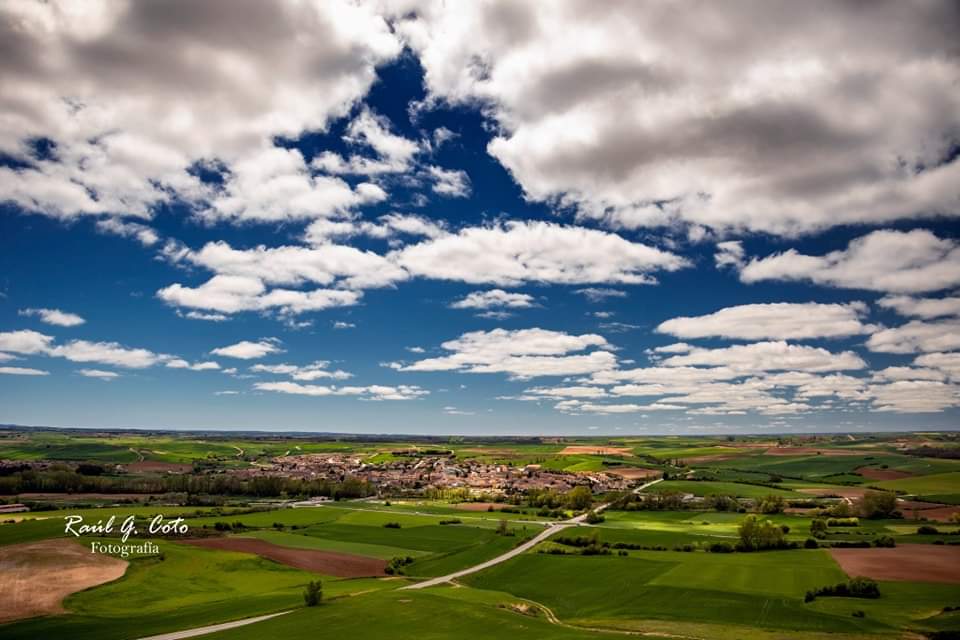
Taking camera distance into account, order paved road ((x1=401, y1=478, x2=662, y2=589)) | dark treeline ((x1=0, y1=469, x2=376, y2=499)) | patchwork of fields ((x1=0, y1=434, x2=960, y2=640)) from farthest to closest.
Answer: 1. dark treeline ((x1=0, y1=469, x2=376, y2=499))
2. paved road ((x1=401, y1=478, x2=662, y2=589))
3. patchwork of fields ((x1=0, y1=434, x2=960, y2=640))

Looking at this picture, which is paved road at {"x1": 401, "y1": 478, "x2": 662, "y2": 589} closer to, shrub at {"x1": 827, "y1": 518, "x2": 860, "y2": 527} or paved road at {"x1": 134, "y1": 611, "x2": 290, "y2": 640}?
paved road at {"x1": 134, "y1": 611, "x2": 290, "y2": 640}

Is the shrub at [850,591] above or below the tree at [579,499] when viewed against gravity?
above

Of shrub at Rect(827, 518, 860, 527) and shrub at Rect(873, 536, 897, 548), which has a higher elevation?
shrub at Rect(873, 536, 897, 548)

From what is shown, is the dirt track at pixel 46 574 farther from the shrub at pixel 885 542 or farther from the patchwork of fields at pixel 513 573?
the shrub at pixel 885 542

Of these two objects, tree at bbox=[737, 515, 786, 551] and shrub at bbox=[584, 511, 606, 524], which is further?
shrub at bbox=[584, 511, 606, 524]

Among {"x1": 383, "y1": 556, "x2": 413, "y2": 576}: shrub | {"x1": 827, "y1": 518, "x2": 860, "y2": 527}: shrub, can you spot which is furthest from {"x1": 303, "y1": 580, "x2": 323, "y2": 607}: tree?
{"x1": 827, "y1": 518, "x2": 860, "y2": 527}: shrub

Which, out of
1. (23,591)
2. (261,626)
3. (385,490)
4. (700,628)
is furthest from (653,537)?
(385,490)

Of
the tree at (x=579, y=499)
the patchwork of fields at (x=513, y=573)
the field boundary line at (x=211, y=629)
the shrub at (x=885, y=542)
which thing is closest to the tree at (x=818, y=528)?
the patchwork of fields at (x=513, y=573)

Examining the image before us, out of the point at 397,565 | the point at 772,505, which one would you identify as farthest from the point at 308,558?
the point at 772,505
